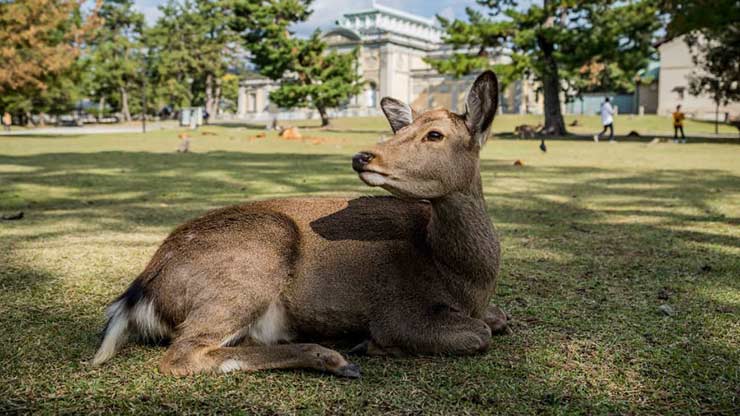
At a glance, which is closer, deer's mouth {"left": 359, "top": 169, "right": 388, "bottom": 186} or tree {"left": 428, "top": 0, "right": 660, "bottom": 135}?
deer's mouth {"left": 359, "top": 169, "right": 388, "bottom": 186}

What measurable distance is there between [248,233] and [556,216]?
527 cm

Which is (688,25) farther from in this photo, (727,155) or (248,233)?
(248,233)

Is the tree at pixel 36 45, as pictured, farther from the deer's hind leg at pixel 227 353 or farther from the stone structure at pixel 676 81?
the stone structure at pixel 676 81

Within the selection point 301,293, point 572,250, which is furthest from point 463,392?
point 572,250

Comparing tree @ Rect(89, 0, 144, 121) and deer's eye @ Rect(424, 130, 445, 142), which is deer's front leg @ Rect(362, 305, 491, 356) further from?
tree @ Rect(89, 0, 144, 121)

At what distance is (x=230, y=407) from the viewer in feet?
8.59

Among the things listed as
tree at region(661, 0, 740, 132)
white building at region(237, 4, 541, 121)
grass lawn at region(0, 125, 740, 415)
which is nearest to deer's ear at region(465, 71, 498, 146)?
grass lawn at region(0, 125, 740, 415)

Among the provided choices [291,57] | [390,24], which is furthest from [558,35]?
[390,24]

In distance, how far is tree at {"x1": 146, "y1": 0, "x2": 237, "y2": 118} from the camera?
207 feet

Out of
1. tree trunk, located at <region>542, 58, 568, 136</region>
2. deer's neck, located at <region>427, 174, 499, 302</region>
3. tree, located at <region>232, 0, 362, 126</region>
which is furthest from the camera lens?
tree, located at <region>232, 0, 362, 126</region>

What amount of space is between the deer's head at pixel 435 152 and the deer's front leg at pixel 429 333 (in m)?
0.57

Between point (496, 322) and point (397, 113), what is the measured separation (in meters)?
1.18

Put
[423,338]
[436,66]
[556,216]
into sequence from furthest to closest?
[436,66] < [556,216] < [423,338]

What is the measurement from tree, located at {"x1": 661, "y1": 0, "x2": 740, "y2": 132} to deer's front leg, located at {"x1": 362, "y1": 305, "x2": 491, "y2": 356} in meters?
22.0
